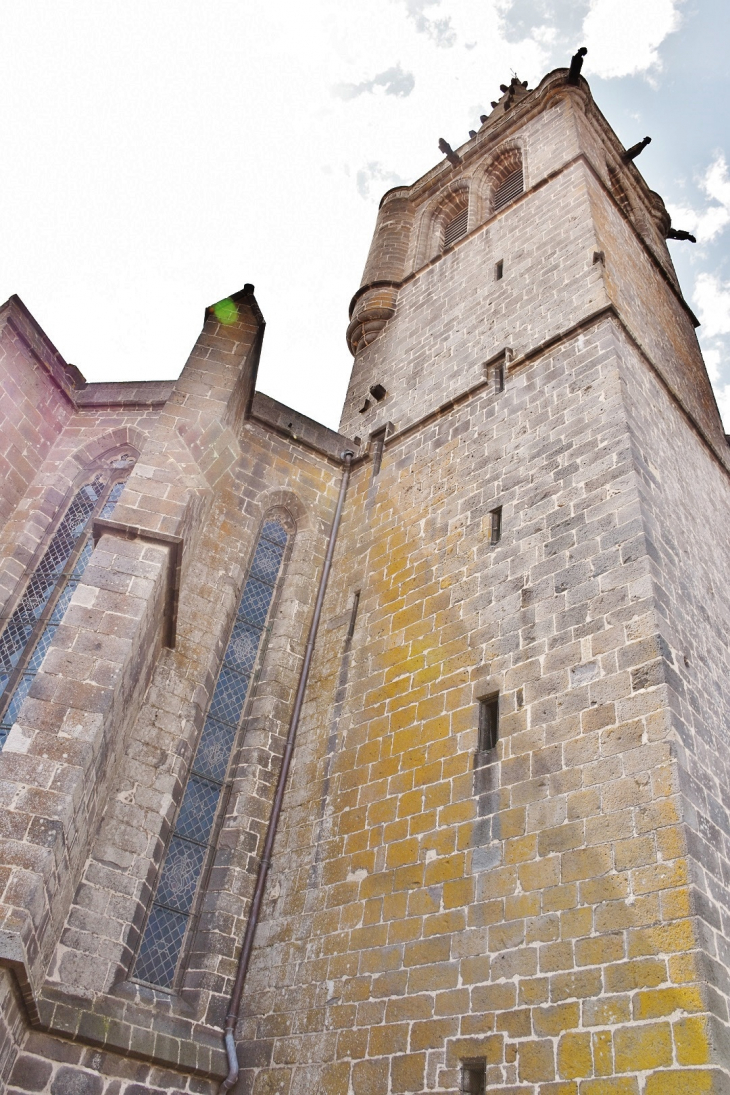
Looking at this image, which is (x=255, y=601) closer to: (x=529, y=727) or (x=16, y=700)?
(x=16, y=700)

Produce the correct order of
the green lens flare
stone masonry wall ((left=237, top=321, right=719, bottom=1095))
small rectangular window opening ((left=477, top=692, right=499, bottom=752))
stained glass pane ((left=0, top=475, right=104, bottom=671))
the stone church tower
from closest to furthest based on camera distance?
stone masonry wall ((left=237, top=321, right=719, bottom=1095)), the stone church tower, small rectangular window opening ((left=477, top=692, right=499, bottom=752)), stained glass pane ((left=0, top=475, right=104, bottom=671)), the green lens flare

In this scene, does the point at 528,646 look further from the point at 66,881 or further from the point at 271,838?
the point at 66,881

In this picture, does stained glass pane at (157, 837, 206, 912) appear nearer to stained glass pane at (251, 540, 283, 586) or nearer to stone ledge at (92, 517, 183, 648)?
stone ledge at (92, 517, 183, 648)

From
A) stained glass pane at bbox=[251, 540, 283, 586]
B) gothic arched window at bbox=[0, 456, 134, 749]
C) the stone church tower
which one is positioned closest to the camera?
the stone church tower

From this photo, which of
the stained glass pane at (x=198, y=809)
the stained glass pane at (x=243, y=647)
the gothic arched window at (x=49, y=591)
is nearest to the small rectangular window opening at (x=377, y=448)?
the stained glass pane at (x=243, y=647)

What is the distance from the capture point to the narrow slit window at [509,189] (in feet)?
45.8

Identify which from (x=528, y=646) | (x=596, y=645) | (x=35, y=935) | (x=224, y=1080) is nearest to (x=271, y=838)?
(x=224, y=1080)

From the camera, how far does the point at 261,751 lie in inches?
302

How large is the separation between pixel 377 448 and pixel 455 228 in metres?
6.57

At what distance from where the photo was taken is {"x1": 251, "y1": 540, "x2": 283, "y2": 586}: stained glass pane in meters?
9.16

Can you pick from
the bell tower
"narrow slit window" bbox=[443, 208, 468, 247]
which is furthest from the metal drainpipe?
"narrow slit window" bbox=[443, 208, 468, 247]

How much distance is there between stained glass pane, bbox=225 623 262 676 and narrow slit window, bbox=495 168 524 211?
8511 millimetres

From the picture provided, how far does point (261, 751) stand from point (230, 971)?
1.83 m

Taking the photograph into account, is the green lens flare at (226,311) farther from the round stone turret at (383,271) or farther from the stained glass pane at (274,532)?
the round stone turret at (383,271)
